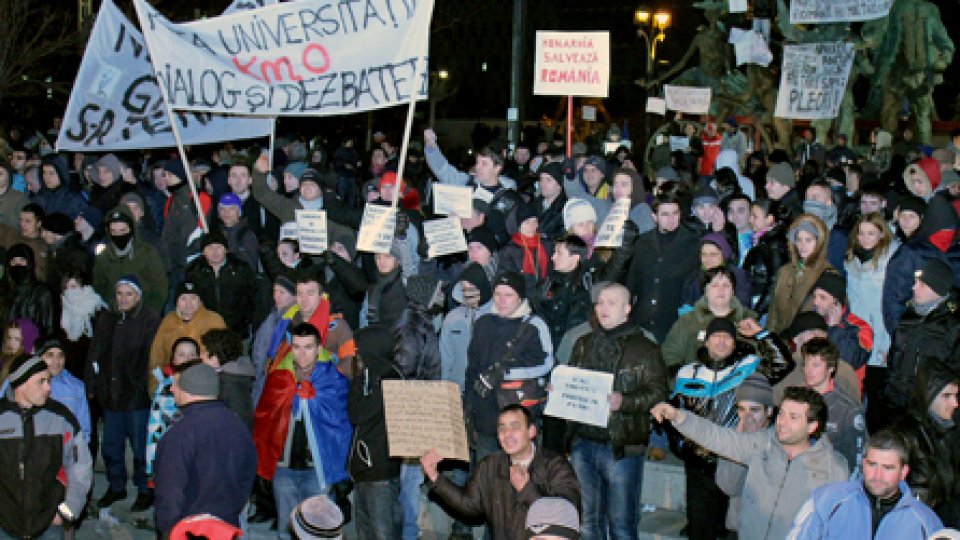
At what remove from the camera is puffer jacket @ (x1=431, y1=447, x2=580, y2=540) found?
677 centimetres

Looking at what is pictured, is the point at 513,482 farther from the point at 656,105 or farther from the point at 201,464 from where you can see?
the point at 656,105

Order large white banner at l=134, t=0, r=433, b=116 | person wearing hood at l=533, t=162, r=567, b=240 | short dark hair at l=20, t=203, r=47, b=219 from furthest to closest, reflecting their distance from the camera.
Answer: short dark hair at l=20, t=203, r=47, b=219, person wearing hood at l=533, t=162, r=567, b=240, large white banner at l=134, t=0, r=433, b=116

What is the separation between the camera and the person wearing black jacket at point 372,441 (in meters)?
8.32

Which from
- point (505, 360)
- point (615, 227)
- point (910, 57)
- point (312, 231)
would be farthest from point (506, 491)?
point (910, 57)

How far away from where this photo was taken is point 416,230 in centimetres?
1098

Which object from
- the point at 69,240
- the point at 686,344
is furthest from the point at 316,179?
the point at 686,344

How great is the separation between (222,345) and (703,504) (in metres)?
3.14

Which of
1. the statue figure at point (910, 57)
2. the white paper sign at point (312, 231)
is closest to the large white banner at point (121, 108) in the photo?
the white paper sign at point (312, 231)

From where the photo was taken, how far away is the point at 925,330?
8.34 meters

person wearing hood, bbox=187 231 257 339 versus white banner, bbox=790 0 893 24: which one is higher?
white banner, bbox=790 0 893 24

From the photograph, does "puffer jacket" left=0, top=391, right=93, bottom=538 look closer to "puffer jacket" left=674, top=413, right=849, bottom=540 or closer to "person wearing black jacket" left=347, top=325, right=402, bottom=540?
"person wearing black jacket" left=347, top=325, right=402, bottom=540

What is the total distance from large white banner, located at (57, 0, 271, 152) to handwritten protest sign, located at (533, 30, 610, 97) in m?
3.34

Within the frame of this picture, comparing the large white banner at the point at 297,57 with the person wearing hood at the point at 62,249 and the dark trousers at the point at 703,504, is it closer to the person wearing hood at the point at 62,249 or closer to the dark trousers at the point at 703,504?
the person wearing hood at the point at 62,249

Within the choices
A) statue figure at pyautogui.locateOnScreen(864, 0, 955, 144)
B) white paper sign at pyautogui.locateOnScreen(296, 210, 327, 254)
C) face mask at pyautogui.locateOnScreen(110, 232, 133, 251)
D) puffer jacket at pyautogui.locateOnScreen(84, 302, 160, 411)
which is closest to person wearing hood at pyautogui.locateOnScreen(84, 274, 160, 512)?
puffer jacket at pyautogui.locateOnScreen(84, 302, 160, 411)
